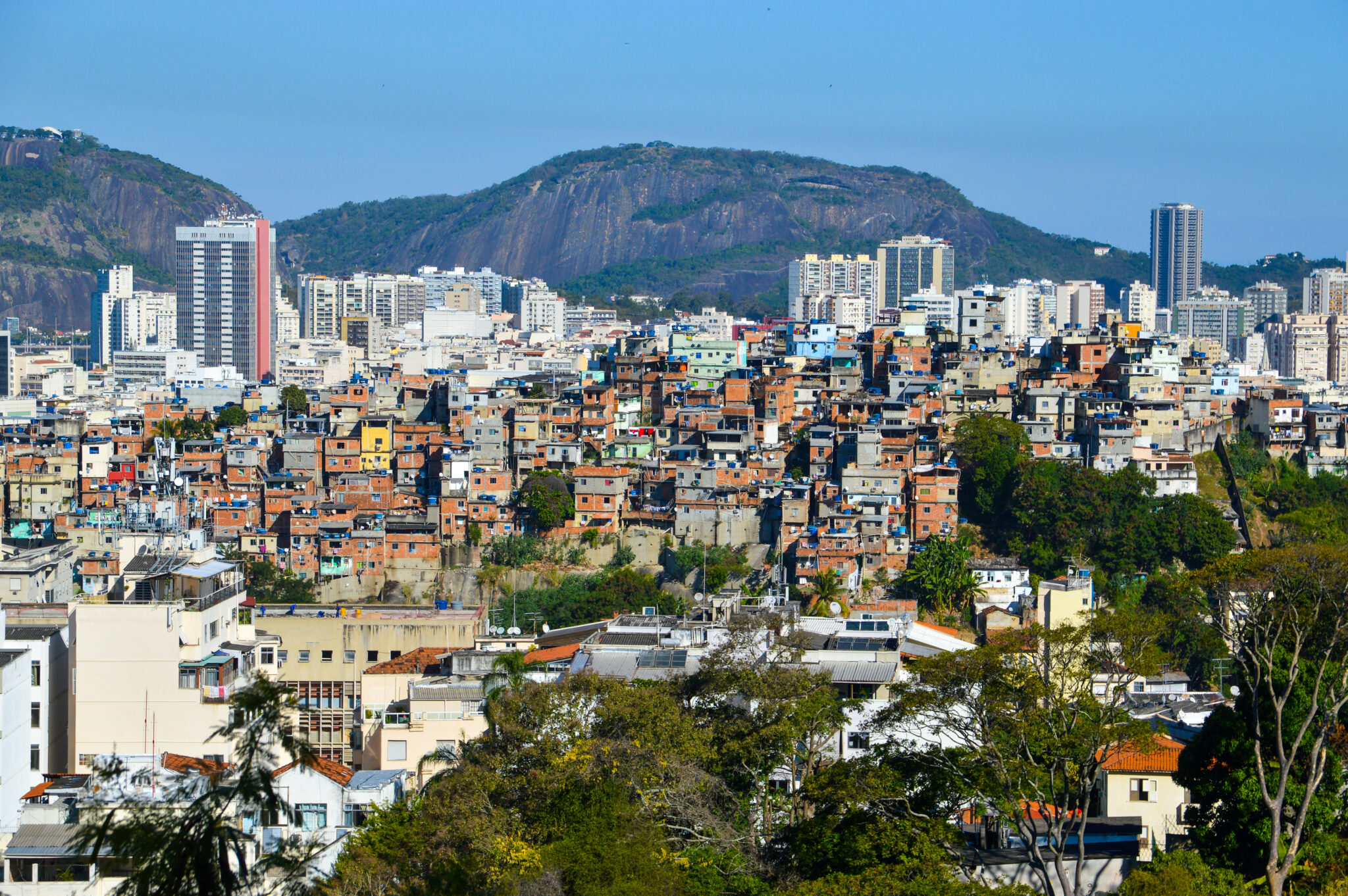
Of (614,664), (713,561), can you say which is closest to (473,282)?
(713,561)

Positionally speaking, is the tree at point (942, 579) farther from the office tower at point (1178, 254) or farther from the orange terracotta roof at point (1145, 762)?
the office tower at point (1178, 254)

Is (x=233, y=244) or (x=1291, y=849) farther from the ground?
(x=233, y=244)

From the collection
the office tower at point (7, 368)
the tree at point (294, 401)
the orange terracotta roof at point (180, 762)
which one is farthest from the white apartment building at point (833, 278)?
the orange terracotta roof at point (180, 762)

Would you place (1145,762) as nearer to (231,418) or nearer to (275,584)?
(275,584)

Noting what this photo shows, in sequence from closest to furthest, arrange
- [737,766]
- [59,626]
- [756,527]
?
[737,766]
[59,626]
[756,527]

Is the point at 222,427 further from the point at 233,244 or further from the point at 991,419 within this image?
the point at 233,244

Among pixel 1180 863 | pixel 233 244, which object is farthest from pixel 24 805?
pixel 233 244

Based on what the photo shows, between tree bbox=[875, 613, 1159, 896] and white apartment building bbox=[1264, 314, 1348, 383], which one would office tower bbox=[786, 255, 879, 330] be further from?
tree bbox=[875, 613, 1159, 896]
